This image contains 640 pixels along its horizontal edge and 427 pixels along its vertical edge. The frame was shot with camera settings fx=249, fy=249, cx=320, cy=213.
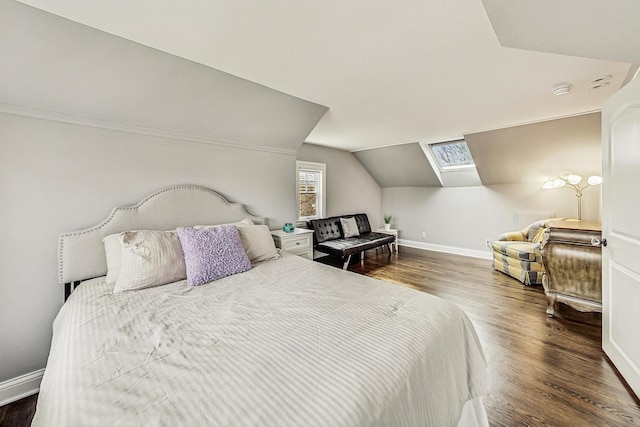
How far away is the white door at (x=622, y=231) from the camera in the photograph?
155cm

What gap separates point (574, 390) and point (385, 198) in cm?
517

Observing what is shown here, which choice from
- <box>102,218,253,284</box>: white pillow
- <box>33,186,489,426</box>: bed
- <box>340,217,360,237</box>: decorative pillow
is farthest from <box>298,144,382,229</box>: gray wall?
<box>33,186,489,426</box>: bed

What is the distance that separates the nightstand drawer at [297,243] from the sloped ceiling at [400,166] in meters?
2.88

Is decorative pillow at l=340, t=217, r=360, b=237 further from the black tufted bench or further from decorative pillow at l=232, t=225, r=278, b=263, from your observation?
decorative pillow at l=232, t=225, r=278, b=263

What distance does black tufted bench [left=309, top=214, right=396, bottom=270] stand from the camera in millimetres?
4145

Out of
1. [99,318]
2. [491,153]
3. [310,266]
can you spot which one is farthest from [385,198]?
A: [99,318]

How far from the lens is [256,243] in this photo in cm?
238

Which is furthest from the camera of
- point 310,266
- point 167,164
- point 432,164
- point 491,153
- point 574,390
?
point 432,164

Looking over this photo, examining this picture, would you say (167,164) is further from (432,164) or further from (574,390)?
(432,164)

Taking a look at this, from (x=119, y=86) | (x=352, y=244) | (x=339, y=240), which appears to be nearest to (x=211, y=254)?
(x=119, y=86)

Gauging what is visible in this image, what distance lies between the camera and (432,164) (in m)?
5.06

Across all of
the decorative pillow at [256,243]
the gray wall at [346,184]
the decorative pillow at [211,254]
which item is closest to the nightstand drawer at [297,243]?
the decorative pillow at [256,243]

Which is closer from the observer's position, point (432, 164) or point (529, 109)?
point (529, 109)

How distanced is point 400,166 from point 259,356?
5.20 m
